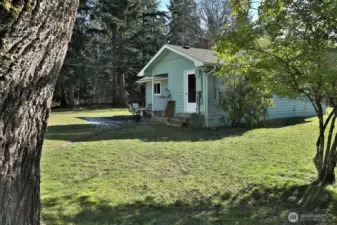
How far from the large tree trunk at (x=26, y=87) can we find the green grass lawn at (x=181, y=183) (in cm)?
215

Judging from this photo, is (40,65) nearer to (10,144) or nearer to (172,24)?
(10,144)

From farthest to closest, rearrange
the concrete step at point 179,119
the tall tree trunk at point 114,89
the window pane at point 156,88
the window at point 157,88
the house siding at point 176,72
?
the tall tree trunk at point 114,89, the window pane at point 156,88, the window at point 157,88, the house siding at point 176,72, the concrete step at point 179,119

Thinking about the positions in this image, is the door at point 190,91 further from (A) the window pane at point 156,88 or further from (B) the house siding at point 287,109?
(A) the window pane at point 156,88

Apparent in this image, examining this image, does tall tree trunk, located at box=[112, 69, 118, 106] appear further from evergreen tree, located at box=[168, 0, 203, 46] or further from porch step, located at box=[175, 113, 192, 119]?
porch step, located at box=[175, 113, 192, 119]

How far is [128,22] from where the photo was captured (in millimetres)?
29688

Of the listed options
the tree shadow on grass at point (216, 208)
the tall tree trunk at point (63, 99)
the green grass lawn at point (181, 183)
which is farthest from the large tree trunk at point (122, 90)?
the tree shadow on grass at point (216, 208)

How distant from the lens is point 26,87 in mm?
1421

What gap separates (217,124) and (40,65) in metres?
11.4

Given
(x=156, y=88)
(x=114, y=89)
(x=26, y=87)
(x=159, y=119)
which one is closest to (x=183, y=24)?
(x=114, y=89)

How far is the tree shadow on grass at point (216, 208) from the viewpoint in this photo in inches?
141

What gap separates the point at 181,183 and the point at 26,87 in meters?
3.91

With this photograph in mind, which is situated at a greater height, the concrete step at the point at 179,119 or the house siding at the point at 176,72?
the house siding at the point at 176,72

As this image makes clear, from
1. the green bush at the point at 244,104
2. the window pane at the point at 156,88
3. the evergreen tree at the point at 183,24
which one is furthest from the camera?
the evergreen tree at the point at 183,24

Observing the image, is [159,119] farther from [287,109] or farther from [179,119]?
[287,109]
